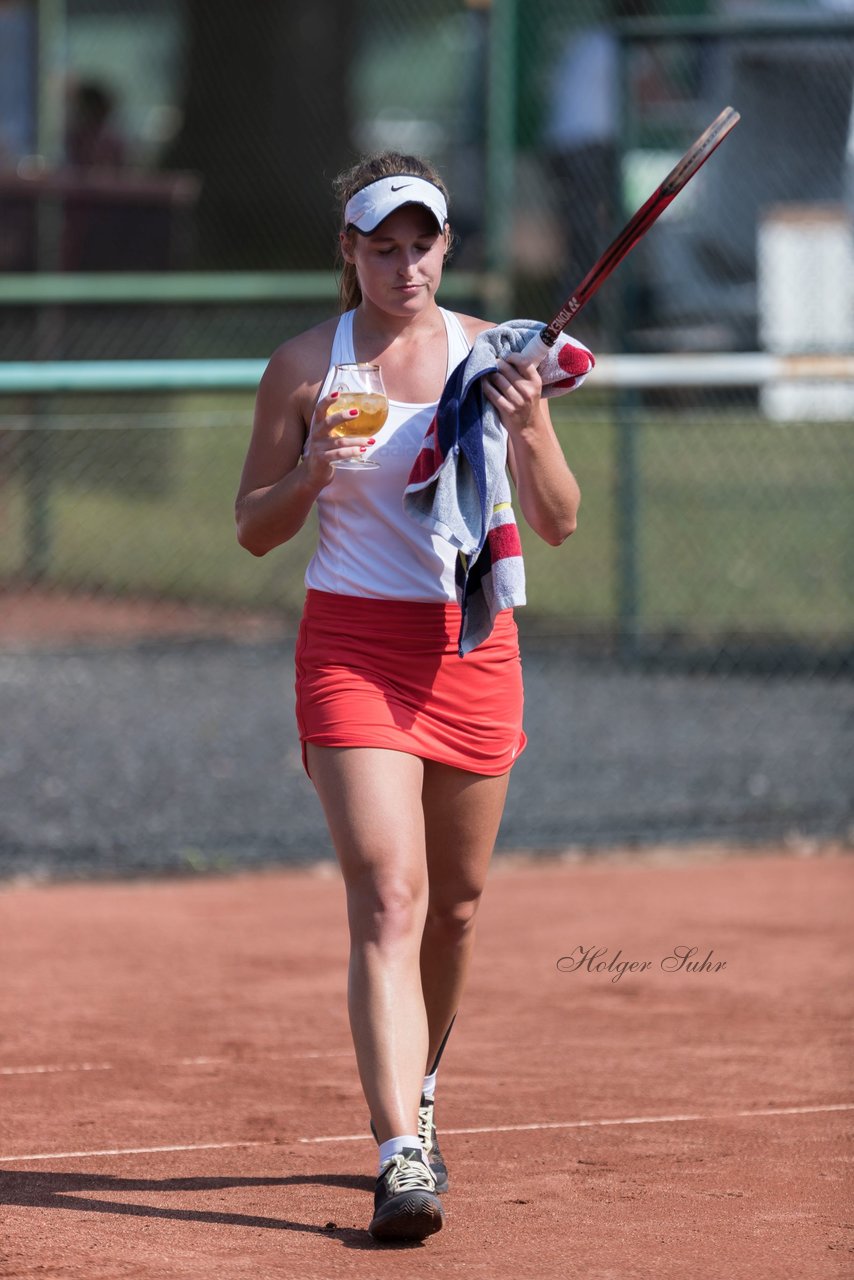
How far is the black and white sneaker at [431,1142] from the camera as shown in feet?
13.9

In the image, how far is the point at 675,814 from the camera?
8.30 metres

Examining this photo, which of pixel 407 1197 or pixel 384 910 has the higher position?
pixel 384 910

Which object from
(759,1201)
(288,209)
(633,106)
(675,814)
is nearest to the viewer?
(759,1201)

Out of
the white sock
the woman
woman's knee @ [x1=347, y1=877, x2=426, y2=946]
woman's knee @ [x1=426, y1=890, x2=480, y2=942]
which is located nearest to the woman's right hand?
the woman

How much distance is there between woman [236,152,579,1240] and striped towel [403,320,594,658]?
0.17 feet

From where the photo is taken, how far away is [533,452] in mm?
4047

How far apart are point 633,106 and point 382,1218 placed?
839cm

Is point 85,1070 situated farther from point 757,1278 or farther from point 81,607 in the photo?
point 81,607

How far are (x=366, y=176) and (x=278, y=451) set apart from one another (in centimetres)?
61

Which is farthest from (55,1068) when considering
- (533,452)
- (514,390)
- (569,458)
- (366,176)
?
(569,458)

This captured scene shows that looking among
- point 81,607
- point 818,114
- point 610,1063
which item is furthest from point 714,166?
point 610,1063

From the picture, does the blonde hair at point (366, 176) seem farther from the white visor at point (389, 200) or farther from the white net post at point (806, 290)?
the white net post at point (806, 290)

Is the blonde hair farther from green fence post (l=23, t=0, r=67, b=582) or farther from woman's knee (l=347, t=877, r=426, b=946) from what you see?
green fence post (l=23, t=0, r=67, b=582)
